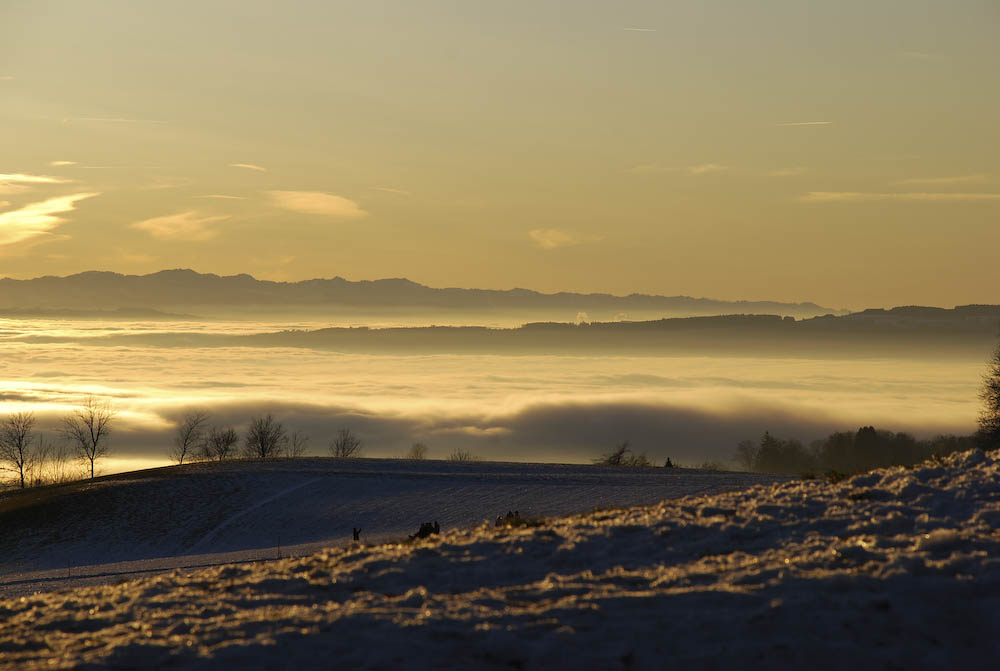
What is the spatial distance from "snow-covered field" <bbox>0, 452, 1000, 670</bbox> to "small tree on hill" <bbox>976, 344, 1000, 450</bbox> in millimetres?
55837

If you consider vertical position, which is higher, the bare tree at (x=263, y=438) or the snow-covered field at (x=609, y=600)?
the snow-covered field at (x=609, y=600)

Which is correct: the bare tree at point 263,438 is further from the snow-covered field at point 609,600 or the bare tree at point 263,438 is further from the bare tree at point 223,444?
the snow-covered field at point 609,600

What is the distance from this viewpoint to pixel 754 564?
42.3ft

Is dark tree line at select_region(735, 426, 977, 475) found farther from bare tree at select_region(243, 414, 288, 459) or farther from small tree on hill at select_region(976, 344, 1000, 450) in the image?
bare tree at select_region(243, 414, 288, 459)

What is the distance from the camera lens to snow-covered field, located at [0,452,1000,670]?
9.97m

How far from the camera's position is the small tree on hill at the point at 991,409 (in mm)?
65294

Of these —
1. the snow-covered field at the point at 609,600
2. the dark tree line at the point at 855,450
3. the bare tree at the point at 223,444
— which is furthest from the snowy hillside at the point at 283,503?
the dark tree line at the point at 855,450

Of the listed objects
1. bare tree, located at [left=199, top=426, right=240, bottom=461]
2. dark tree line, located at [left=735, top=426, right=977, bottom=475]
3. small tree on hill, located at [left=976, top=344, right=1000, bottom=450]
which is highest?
small tree on hill, located at [left=976, top=344, right=1000, bottom=450]

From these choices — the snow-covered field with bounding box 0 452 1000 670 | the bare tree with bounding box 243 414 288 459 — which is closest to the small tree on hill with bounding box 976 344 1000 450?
the snow-covered field with bounding box 0 452 1000 670

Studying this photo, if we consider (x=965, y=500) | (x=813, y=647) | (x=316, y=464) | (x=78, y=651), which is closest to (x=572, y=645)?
(x=813, y=647)

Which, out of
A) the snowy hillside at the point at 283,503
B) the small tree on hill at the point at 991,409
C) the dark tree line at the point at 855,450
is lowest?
the dark tree line at the point at 855,450

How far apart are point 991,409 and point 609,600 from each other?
6700cm

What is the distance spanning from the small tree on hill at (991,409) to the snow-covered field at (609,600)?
55837 millimetres

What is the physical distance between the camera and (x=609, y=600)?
1139 cm
